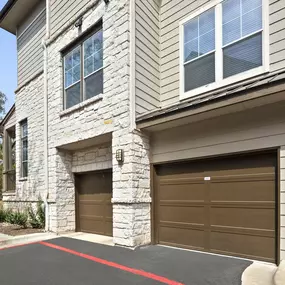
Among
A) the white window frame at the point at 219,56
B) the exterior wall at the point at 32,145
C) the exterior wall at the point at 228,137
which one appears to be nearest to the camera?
the exterior wall at the point at 228,137

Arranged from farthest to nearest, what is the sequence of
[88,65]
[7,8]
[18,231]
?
[7,8] → [18,231] → [88,65]

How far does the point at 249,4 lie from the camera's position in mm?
6008

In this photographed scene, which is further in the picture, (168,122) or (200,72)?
(200,72)

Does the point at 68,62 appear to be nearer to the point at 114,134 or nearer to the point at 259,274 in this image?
the point at 114,134

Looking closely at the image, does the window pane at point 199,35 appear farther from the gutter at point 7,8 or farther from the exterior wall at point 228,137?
the gutter at point 7,8

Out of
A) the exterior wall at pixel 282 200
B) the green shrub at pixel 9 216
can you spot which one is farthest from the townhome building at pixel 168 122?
the green shrub at pixel 9 216

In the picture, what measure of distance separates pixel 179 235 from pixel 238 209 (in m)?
1.54

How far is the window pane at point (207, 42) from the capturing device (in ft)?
21.5

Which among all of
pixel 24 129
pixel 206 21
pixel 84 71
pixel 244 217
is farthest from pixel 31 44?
pixel 244 217

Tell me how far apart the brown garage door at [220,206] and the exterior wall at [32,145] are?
5.05 metres

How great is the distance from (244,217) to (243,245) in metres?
0.51

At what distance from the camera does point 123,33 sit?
272 inches

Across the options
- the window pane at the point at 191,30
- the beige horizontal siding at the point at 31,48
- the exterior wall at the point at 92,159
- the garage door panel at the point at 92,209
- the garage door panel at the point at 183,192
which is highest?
the beige horizontal siding at the point at 31,48

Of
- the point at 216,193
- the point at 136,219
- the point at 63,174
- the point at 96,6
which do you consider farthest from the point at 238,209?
the point at 96,6
